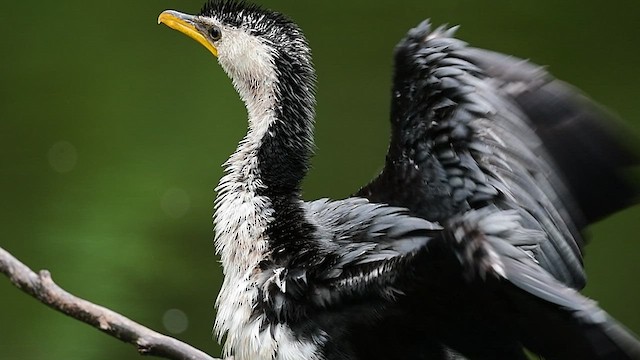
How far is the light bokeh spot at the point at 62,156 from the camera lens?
Answer: 361cm

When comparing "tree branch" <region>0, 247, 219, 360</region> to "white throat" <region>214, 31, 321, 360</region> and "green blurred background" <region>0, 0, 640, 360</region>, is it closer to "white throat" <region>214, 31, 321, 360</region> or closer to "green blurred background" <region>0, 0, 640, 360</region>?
"white throat" <region>214, 31, 321, 360</region>

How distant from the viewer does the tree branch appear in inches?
78.6

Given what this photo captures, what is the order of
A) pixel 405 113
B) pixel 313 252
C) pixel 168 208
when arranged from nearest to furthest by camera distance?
pixel 313 252, pixel 405 113, pixel 168 208

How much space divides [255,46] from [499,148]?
534 mm

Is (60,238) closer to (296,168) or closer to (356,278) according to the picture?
(296,168)

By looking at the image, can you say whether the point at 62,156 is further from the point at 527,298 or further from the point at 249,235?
the point at 527,298

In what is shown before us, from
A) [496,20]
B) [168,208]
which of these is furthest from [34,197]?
[496,20]

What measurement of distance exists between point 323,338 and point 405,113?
0.49 metres

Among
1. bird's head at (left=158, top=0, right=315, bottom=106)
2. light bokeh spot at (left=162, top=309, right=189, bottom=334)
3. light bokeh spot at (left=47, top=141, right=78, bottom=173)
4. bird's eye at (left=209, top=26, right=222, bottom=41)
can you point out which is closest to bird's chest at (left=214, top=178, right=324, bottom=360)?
bird's head at (left=158, top=0, right=315, bottom=106)

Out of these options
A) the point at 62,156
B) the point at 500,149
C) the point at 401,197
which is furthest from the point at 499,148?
the point at 62,156

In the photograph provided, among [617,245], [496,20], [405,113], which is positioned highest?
[405,113]

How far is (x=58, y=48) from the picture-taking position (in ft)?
12.0

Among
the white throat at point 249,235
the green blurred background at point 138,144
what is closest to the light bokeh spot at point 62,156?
the green blurred background at point 138,144

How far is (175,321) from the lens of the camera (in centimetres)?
348
